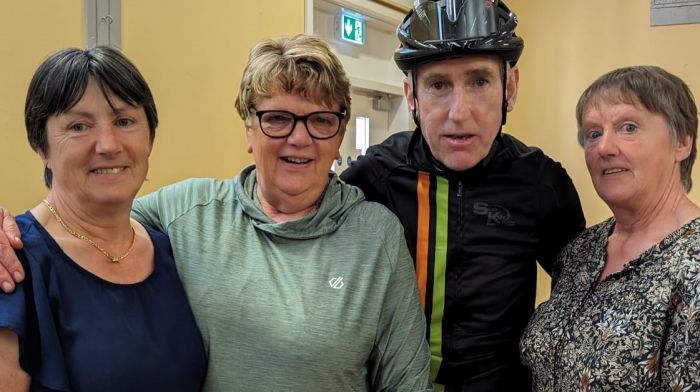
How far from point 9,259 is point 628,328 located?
129cm

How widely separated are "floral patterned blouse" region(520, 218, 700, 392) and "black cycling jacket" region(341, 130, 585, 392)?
115 millimetres

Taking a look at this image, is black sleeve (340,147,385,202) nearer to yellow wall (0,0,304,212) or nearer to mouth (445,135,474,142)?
mouth (445,135,474,142)

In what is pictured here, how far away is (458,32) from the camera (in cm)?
→ 162

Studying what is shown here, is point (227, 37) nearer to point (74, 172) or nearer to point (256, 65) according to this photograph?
point (256, 65)

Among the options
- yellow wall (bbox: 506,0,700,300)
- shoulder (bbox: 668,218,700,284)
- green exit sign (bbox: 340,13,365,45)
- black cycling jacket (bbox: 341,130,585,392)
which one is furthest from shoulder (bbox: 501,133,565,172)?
yellow wall (bbox: 506,0,700,300)

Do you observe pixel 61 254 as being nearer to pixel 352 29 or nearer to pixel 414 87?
pixel 414 87

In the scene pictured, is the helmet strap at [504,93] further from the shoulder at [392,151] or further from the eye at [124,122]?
the eye at [124,122]

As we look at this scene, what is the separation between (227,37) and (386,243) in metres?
1.69

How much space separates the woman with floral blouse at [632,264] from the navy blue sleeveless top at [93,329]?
0.89 m

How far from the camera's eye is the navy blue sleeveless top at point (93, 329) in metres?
1.05

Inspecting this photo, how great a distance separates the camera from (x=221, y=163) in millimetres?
2771

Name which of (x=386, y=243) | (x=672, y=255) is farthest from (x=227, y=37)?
(x=672, y=255)

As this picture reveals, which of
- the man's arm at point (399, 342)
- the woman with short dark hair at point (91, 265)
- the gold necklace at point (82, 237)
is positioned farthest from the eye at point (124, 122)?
the man's arm at point (399, 342)

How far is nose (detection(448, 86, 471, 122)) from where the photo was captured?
1632mm
